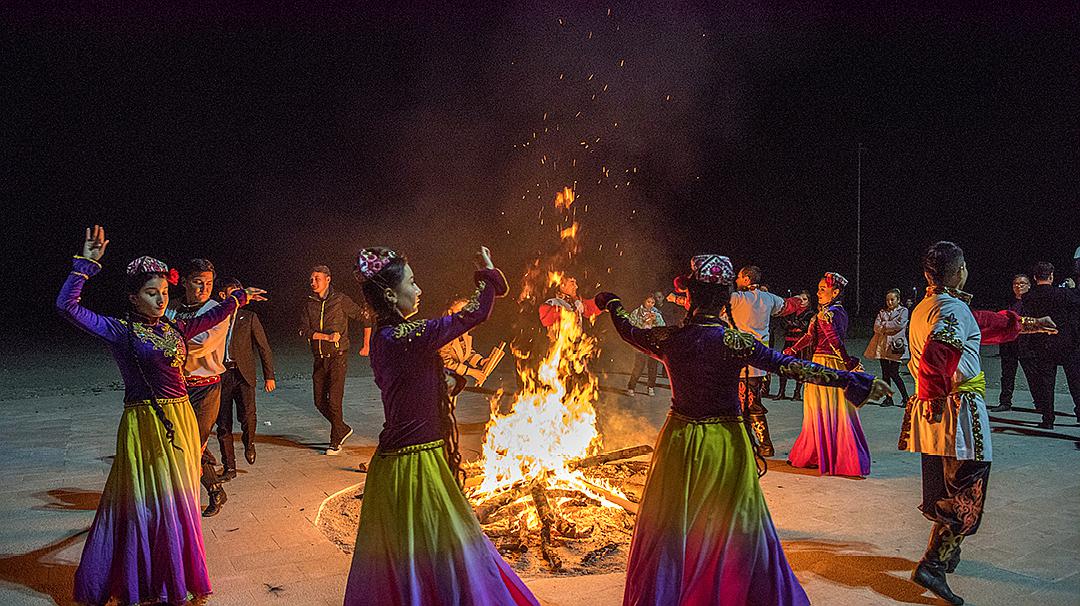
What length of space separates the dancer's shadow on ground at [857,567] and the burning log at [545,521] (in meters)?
1.63

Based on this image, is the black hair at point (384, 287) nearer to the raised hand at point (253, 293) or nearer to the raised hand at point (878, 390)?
the raised hand at point (253, 293)

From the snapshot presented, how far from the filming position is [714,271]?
3.88 meters

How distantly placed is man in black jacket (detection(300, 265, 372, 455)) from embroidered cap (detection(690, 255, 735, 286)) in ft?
17.4

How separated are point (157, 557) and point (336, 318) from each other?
14.4 ft

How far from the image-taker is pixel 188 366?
6.15 meters

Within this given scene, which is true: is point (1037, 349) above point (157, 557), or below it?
above

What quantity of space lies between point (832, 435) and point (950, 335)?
10.9 ft

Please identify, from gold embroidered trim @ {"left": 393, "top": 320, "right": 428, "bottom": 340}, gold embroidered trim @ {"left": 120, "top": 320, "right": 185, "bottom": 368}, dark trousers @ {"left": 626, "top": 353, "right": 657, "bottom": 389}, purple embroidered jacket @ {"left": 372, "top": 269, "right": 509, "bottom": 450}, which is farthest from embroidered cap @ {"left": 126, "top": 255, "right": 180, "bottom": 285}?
dark trousers @ {"left": 626, "top": 353, "right": 657, "bottom": 389}

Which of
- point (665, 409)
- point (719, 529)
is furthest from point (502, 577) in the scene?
point (665, 409)

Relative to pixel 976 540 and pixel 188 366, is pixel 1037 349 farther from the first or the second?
pixel 188 366

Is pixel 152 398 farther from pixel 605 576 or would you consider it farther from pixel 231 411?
pixel 231 411

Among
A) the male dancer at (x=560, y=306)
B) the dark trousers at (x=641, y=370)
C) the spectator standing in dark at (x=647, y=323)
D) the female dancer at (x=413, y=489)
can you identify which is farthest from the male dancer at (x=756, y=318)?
the female dancer at (x=413, y=489)

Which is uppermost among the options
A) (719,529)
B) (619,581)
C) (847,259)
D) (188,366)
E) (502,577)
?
(847,259)

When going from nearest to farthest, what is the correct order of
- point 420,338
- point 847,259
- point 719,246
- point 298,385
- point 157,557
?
1. point 420,338
2. point 157,557
3. point 298,385
4. point 719,246
5. point 847,259
